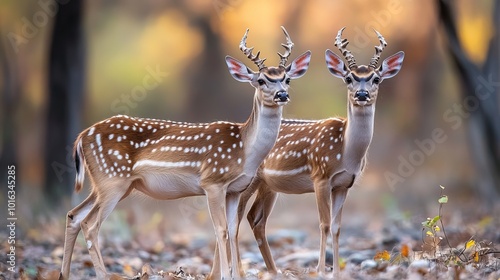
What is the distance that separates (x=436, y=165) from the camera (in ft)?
67.2

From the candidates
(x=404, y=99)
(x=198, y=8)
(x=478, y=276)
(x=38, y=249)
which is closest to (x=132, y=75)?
(x=198, y=8)

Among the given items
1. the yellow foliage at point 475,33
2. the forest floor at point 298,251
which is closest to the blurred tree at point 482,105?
the yellow foliage at point 475,33

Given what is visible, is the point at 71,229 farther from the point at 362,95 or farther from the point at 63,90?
the point at 63,90

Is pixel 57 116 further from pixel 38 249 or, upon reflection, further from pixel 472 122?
pixel 472 122

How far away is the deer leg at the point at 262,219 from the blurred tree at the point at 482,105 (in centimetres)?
713

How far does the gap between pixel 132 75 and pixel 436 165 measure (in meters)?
6.27

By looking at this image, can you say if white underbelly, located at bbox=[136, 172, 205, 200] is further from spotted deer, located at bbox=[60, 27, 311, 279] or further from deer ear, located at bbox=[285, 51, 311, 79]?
deer ear, located at bbox=[285, 51, 311, 79]

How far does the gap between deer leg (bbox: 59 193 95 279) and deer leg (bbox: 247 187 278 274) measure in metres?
1.82

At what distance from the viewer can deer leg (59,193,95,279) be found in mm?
9250

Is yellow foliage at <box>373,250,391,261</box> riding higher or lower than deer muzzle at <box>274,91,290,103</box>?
lower

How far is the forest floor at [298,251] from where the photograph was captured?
380 inches

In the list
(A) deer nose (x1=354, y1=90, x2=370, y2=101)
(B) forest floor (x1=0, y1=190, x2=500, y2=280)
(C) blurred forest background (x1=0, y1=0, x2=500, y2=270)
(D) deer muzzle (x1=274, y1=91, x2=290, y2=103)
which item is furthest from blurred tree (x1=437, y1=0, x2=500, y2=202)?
(D) deer muzzle (x1=274, y1=91, x2=290, y2=103)

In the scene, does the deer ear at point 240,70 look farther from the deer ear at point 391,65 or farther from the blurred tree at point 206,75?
the blurred tree at point 206,75

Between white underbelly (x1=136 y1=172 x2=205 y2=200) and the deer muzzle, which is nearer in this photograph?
the deer muzzle
